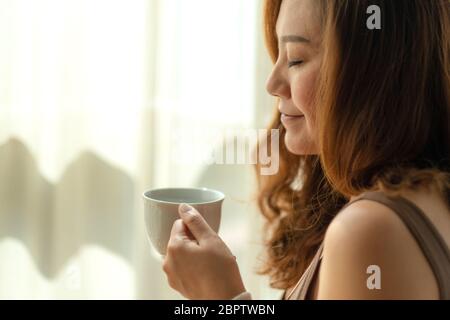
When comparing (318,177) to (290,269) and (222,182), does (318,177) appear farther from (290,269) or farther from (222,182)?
(222,182)

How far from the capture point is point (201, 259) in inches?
22.5

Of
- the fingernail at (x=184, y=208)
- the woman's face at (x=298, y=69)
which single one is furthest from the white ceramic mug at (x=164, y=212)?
the woman's face at (x=298, y=69)

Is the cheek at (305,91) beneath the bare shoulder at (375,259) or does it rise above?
above

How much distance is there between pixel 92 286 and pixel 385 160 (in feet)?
2.64

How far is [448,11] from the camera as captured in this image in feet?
1.89

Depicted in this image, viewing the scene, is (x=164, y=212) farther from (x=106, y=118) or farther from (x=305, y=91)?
(x=106, y=118)

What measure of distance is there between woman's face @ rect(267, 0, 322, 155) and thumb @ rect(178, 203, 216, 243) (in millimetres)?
155

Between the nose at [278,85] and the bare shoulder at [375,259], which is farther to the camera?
the nose at [278,85]

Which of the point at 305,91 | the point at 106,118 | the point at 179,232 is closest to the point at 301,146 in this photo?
the point at 305,91

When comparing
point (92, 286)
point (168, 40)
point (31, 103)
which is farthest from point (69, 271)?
point (168, 40)

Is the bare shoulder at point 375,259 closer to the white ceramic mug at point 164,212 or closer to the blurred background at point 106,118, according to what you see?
the white ceramic mug at point 164,212

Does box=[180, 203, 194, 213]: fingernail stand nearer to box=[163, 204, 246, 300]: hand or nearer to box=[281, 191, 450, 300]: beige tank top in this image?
box=[163, 204, 246, 300]: hand

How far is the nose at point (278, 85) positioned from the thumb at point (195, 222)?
183mm

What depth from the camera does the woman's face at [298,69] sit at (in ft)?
1.94
